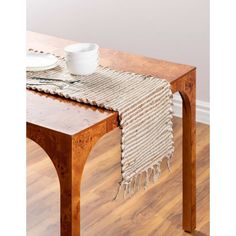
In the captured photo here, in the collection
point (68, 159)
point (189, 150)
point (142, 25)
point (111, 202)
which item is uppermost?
point (142, 25)

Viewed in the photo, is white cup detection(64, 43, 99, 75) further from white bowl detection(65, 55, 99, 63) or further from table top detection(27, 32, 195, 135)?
table top detection(27, 32, 195, 135)

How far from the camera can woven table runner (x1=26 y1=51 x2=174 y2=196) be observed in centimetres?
164

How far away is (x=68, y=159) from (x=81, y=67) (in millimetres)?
465

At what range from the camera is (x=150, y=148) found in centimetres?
178

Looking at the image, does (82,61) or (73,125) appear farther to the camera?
(82,61)

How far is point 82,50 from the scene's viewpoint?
1.88 m

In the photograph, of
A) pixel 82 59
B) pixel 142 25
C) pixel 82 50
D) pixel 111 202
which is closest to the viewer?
pixel 82 59

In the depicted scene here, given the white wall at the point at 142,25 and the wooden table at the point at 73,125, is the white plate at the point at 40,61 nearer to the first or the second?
the wooden table at the point at 73,125

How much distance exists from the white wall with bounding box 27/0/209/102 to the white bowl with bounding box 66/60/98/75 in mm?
1397

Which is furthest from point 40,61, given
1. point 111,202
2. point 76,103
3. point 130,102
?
point 111,202

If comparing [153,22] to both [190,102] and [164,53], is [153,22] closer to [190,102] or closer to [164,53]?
[164,53]

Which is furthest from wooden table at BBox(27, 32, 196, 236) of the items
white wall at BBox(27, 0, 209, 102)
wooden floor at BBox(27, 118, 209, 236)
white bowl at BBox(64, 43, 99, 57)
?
white wall at BBox(27, 0, 209, 102)

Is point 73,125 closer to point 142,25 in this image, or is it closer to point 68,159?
point 68,159
